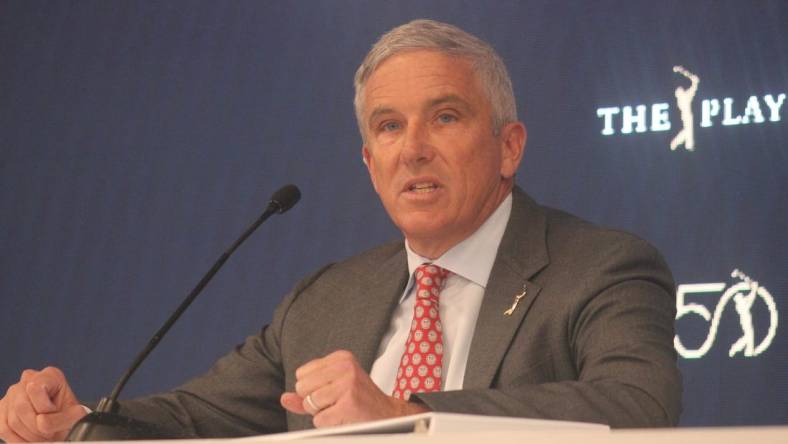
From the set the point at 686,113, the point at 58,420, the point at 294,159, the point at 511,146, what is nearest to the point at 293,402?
the point at 58,420

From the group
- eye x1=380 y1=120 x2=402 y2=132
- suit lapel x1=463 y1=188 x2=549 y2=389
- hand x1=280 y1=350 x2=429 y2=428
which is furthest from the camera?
eye x1=380 y1=120 x2=402 y2=132

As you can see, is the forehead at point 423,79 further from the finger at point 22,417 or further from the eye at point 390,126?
the finger at point 22,417

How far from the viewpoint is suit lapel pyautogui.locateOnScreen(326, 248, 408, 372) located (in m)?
2.61

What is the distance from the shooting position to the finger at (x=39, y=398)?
2.22 metres

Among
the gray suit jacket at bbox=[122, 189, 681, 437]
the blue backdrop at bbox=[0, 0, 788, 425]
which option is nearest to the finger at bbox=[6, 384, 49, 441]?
the gray suit jacket at bbox=[122, 189, 681, 437]

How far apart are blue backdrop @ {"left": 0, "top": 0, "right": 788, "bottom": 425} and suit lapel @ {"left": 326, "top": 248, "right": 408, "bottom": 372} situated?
754 mm

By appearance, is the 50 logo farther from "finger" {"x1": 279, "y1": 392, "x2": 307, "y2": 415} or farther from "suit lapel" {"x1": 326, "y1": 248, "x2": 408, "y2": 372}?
"finger" {"x1": 279, "y1": 392, "x2": 307, "y2": 415}

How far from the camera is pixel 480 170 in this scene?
2.71 metres

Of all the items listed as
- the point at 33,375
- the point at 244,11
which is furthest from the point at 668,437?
the point at 244,11

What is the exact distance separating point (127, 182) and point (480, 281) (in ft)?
5.61

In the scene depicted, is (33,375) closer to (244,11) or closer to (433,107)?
(433,107)

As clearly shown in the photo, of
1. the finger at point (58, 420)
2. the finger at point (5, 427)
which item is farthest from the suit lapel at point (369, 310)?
the finger at point (5, 427)

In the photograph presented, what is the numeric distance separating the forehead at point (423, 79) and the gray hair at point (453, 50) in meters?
0.01

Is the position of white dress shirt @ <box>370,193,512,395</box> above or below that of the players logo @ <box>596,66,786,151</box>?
below
